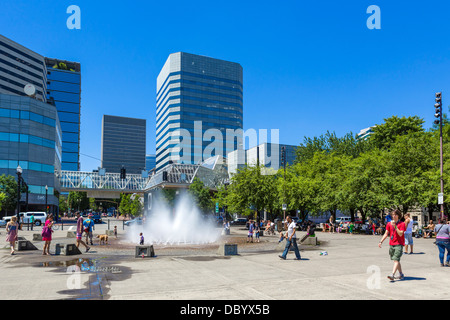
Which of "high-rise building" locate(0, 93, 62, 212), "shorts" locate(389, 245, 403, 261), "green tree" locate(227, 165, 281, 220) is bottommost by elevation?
"shorts" locate(389, 245, 403, 261)

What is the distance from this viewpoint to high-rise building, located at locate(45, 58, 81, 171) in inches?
7156

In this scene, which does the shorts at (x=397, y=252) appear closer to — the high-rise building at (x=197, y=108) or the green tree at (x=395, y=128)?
the green tree at (x=395, y=128)

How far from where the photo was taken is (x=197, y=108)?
513 feet

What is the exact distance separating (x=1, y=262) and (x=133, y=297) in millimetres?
9492

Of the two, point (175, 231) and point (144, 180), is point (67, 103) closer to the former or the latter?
point (144, 180)

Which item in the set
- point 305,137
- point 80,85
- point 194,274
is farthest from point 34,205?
point 80,85

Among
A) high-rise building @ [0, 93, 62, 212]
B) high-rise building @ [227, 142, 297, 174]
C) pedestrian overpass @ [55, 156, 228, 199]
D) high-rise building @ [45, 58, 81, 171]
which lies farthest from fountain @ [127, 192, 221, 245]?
high-rise building @ [45, 58, 81, 171]

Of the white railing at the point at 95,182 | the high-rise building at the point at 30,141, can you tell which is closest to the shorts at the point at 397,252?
the high-rise building at the point at 30,141

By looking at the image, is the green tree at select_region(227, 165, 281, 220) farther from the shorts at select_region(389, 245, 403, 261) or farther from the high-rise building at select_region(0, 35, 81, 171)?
the high-rise building at select_region(0, 35, 81, 171)

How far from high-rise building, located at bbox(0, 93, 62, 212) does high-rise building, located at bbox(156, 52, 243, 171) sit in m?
74.8

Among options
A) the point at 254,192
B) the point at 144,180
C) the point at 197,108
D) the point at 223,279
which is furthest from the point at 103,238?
the point at 197,108

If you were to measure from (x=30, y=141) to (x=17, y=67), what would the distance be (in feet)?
249

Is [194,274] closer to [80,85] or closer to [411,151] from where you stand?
[411,151]

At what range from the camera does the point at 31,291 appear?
8578mm
